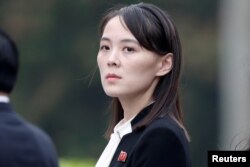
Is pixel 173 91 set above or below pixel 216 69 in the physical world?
below

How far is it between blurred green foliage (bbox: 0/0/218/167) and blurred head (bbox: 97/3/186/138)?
1516 centimetres

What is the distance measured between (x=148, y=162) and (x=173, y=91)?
1.34 ft

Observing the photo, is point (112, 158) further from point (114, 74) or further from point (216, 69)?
point (216, 69)

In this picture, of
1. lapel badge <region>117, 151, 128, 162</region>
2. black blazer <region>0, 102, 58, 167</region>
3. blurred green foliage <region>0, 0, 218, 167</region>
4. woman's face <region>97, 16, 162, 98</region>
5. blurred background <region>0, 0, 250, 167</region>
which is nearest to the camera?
black blazer <region>0, 102, 58, 167</region>

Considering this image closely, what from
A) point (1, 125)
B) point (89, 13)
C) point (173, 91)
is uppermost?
point (89, 13)

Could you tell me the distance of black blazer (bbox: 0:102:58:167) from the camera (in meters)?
3.60

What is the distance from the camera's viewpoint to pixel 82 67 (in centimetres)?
2144

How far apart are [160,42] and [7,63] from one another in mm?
1163

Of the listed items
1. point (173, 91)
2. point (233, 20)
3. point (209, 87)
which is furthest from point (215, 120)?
point (173, 91)

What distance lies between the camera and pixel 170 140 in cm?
441

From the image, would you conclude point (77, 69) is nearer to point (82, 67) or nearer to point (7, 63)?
point (82, 67)

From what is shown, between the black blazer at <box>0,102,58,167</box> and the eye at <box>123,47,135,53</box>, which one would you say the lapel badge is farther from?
the black blazer at <box>0,102,58,167</box>

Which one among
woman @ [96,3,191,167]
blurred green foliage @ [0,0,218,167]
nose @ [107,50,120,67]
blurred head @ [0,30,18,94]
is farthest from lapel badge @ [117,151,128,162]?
blurred green foliage @ [0,0,218,167]

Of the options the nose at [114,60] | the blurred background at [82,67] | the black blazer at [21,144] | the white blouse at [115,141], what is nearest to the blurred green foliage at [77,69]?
the blurred background at [82,67]
